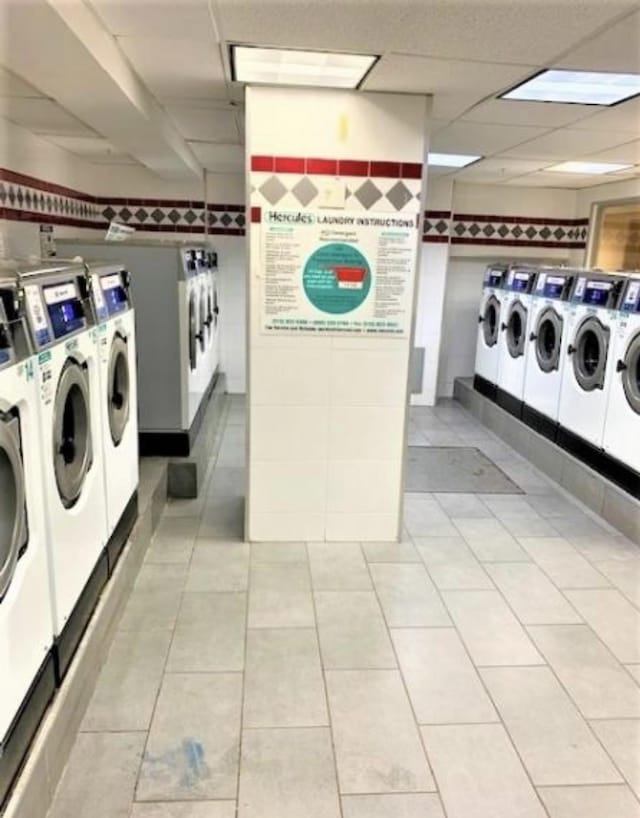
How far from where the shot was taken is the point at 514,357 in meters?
5.54

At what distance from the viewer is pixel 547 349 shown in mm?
5027

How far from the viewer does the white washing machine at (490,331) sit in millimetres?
5996

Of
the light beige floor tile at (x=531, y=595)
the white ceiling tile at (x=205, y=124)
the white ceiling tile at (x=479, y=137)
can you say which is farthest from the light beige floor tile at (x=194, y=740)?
the white ceiling tile at (x=479, y=137)

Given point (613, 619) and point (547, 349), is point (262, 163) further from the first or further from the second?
point (547, 349)

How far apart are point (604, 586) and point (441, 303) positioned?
3891 mm

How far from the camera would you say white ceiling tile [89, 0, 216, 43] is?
207 cm

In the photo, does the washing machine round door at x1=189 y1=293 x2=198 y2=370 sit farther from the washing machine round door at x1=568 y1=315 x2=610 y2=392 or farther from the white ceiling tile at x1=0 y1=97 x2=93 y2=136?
the washing machine round door at x1=568 y1=315 x2=610 y2=392

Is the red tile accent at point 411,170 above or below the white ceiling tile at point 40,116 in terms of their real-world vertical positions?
below

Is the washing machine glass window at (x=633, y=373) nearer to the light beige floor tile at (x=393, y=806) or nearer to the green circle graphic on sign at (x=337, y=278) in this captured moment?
the green circle graphic on sign at (x=337, y=278)

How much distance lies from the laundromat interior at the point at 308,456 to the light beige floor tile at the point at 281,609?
0.01 meters

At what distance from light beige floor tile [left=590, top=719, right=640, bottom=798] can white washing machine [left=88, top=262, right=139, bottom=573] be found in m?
2.01

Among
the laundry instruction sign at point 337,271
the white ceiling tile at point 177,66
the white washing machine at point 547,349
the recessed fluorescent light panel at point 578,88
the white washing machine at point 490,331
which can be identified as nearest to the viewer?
the white ceiling tile at point 177,66

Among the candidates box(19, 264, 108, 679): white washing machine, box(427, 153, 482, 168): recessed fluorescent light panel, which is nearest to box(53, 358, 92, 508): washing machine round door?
box(19, 264, 108, 679): white washing machine

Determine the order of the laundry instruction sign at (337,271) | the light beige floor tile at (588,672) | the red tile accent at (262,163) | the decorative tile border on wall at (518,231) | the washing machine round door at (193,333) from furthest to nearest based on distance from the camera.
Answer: the decorative tile border on wall at (518,231)
the washing machine round door at (193,333)
the laundry instruction sign at (337,271)
the red tile accent at (262,163)
the light beige floor tile at (588,672)
